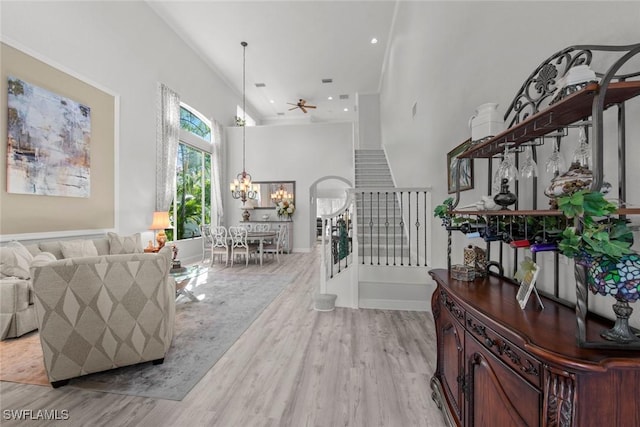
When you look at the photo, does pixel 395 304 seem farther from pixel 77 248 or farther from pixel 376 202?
pixel 77 248

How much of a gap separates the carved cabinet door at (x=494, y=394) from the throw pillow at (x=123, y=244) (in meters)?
5.29

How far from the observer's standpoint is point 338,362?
2.55 m

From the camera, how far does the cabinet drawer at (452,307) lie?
154cm

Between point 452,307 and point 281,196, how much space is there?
8310 millimetres

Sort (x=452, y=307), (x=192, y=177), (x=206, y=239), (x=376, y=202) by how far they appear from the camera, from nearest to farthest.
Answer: (x=452, y=307) → (x=376, y=202) → (x=206, y=239) → (x=192, y=177)

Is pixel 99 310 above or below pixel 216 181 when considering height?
below

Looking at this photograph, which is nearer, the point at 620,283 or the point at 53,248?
the point at 620,283

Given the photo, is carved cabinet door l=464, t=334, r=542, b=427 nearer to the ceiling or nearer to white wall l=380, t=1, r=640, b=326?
white wall l=380, t=1, r=640, b=326

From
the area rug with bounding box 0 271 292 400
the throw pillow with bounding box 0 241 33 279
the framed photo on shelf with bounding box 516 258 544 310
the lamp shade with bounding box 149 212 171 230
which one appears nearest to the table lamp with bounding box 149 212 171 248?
the lamp shade with bounding box 149 212 171 230

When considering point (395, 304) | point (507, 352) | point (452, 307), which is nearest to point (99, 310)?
point (452, 307)

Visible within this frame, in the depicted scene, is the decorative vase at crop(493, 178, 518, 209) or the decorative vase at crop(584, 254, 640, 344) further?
the decorative vase at crop(493, 178, 518, 209)

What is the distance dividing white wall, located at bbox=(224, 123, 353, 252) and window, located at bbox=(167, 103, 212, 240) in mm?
1000

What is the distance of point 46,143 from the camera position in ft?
13.1

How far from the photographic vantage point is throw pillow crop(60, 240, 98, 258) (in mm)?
3966
